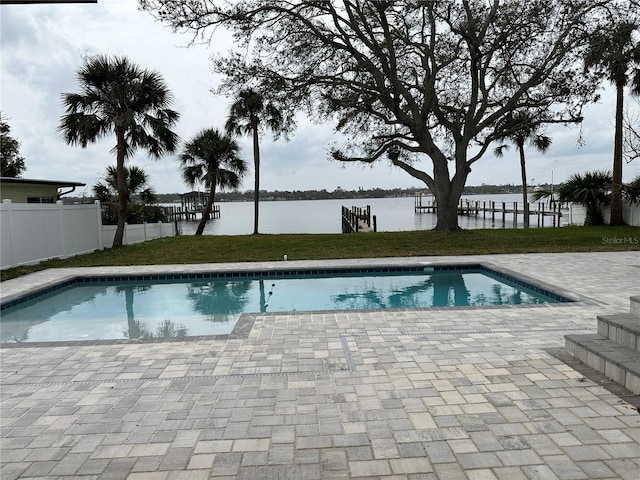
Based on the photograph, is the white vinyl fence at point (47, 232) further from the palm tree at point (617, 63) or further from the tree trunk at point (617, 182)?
the tree trunk at point (617, 182)

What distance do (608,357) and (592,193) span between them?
1766 centimetres

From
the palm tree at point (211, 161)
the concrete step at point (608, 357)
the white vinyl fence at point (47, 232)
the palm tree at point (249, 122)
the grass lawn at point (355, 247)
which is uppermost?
the palm tree at point (249, 122)

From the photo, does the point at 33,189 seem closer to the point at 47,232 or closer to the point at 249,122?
the point at 47,232

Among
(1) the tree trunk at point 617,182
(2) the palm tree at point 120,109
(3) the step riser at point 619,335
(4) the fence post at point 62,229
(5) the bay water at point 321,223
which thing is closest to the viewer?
(3) the step riser at point 619,335

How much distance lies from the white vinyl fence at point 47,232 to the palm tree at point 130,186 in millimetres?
8073

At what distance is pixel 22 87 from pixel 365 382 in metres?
9.88

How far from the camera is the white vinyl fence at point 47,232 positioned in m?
9.65

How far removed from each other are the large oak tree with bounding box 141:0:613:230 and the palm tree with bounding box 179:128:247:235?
29.0 ft

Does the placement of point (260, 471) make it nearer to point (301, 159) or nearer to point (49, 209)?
point (49, 209)

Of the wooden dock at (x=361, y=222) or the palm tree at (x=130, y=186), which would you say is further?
the wooden dock at (x=361, y=222)

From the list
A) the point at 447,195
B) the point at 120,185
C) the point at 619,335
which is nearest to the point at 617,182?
the point at 447,195

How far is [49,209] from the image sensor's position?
435 inches

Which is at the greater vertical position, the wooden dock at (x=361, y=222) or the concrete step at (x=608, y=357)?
the wooden dock at (x=361, y=222)

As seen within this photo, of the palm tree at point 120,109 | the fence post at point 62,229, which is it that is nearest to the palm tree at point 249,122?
the palm tree at point 120,109
